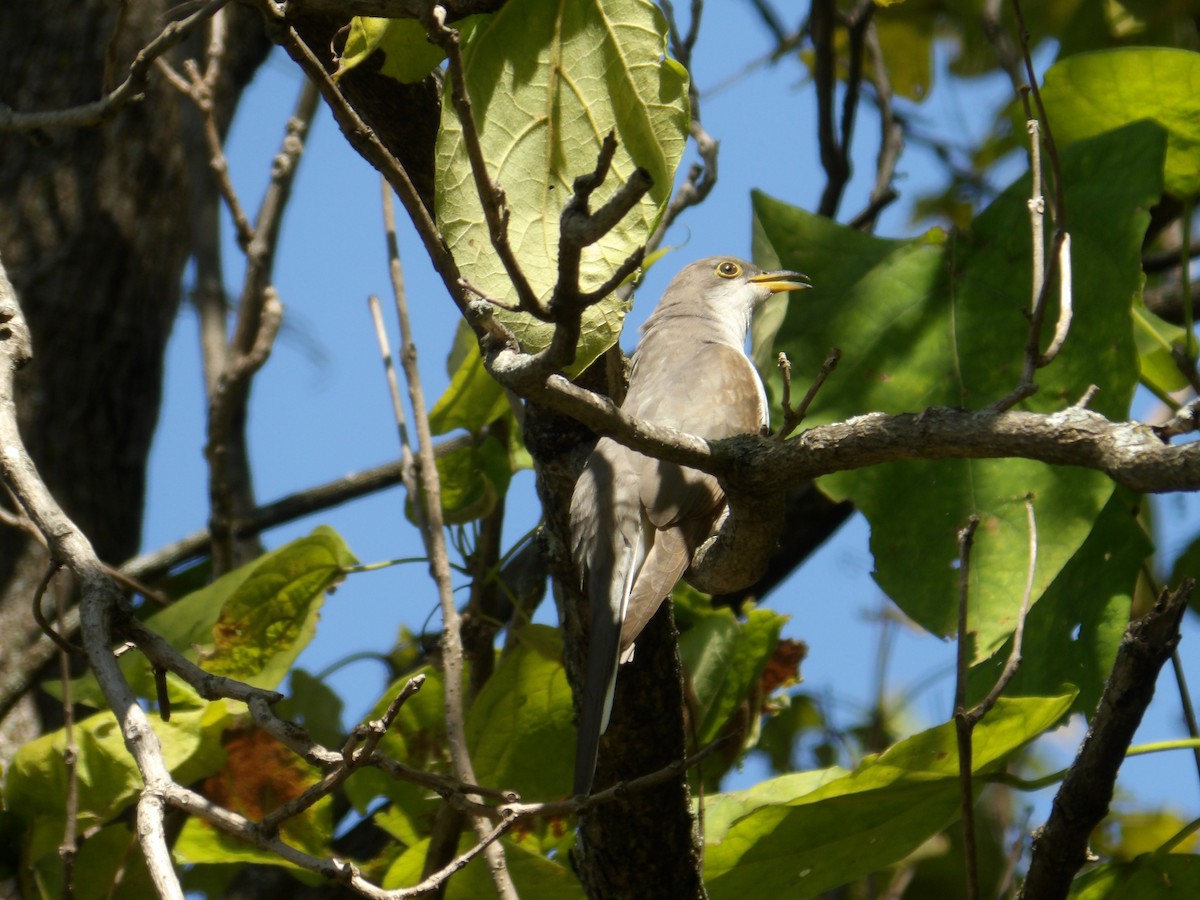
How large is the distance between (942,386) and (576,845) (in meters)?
1.38

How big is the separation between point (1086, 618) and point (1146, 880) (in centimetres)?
67

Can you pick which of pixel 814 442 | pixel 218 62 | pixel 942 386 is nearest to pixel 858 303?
pixel 942 386

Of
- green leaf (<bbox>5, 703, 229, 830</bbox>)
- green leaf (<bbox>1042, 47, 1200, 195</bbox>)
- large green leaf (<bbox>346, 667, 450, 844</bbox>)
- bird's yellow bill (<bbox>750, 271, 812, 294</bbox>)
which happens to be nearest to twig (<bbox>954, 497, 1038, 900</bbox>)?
large green leaf (<bbox>346, 667, 450, 844</bbox>)

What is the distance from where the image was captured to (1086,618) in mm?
2961

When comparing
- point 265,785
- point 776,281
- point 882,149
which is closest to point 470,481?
point 265,785

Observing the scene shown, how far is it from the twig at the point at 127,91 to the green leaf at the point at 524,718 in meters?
1.56

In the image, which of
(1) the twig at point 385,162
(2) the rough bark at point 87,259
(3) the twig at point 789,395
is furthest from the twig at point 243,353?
(3) the twig at point 789,395

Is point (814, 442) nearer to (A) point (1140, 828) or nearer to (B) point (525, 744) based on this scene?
(B) point (525, 744)

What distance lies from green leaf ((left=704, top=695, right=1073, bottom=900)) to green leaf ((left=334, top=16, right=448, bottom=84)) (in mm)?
1457

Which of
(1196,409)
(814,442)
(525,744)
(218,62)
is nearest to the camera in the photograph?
(1196,409)

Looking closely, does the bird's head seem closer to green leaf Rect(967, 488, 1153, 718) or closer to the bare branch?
green leaf Rect(967, 488, 1153, 718)

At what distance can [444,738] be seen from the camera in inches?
135

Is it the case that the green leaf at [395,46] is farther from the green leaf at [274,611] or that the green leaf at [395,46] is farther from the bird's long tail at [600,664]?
the green leaf at [274,611]

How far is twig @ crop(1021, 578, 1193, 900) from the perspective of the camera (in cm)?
198
